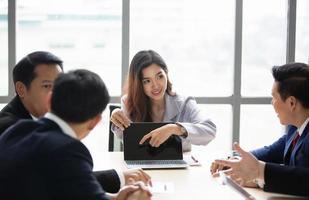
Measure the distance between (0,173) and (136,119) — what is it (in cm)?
171

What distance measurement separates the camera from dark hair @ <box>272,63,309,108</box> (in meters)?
1.91

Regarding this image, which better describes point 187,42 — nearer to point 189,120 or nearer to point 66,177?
point 189,120

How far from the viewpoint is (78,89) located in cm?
130

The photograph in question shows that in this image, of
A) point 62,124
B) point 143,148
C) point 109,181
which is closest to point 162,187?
point 109,181

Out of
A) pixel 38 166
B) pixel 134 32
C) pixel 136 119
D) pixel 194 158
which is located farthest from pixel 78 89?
pixel 134 32

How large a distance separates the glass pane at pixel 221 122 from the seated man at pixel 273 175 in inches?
96.4

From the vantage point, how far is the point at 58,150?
1.20 m

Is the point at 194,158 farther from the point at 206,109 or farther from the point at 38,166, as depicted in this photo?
the point at 206,109

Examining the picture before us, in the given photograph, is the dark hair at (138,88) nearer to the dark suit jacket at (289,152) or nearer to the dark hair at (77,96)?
the dark suit jacket at (289,152)

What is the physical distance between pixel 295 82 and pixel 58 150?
46.8 inches

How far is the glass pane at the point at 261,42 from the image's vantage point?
4250mm

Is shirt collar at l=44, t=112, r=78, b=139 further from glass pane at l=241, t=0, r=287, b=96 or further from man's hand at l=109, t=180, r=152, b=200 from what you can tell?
glass pane at l=241, t=0, r=287, b=96

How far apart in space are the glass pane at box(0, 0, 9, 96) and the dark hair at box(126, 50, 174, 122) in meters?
1.65

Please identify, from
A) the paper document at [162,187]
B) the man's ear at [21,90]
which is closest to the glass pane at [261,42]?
the paper document at [162,187]
